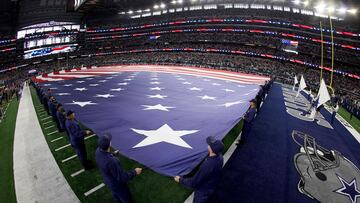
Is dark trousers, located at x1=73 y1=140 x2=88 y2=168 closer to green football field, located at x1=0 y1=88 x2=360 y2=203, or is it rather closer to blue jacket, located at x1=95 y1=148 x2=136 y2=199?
green football field, located at x1=0 y1=88 x2=360 y2=203

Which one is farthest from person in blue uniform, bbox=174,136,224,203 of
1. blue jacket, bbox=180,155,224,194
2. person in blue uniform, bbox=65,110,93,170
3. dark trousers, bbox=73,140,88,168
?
dark trousers, bbox=73,140,88,168

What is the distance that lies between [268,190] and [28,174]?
7072 mm

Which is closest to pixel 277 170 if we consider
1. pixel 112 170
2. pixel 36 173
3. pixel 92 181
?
pixel 112 170

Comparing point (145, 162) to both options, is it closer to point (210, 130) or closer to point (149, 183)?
point (149, 183)

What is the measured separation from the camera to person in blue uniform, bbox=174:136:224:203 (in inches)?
122

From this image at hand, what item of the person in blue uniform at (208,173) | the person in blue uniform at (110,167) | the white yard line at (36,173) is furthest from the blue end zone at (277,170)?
the white yard line at (36,173)

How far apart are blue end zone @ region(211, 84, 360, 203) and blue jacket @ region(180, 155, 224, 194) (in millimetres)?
1411

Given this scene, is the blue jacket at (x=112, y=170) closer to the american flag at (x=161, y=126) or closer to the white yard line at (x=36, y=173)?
the american flag at (x=161, y=126)

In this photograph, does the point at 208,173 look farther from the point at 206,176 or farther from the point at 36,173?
the point at 36,173

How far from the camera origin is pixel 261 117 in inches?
427

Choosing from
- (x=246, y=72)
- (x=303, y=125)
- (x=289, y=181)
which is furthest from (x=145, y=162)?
(x=246, y=72)

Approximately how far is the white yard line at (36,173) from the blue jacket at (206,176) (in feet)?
10.6

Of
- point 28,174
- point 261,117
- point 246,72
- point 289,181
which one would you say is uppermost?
point 246,72

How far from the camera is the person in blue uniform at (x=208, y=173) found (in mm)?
3109
